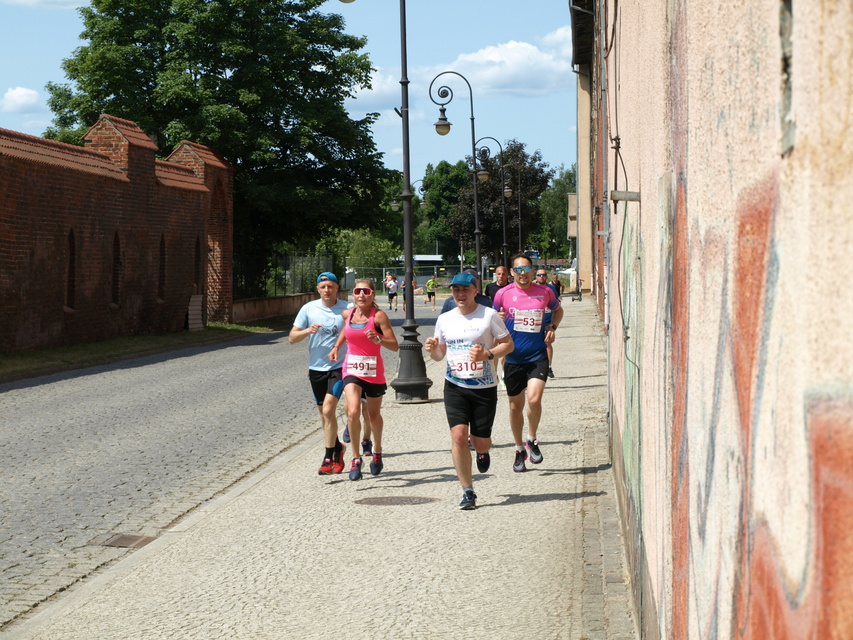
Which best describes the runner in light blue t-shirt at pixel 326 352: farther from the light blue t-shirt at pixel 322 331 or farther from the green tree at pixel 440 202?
the green tree at pixel 440 202

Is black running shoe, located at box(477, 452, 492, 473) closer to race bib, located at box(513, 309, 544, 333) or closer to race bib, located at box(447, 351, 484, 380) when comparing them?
race bib, located at box(447, 351, 484, 380)

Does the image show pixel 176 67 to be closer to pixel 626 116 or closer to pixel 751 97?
pixel 626 116

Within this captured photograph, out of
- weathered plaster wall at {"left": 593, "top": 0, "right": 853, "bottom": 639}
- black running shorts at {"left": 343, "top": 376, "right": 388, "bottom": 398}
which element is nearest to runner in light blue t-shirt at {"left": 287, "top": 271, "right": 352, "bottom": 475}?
black running shorts at {"left": 343, "top": 376, "right": 388, "bottom": 398}

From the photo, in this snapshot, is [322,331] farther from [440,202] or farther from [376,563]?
[440,202]

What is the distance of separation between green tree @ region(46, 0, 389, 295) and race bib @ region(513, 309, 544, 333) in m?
31.2

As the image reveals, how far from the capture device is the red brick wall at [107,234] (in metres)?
25.0

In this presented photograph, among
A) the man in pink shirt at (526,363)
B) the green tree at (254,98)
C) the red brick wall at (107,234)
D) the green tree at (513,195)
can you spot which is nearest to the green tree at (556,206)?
the green tree at (513,195)

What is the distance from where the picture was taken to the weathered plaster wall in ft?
3.87

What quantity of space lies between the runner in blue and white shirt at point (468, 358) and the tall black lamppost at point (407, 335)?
6.92m

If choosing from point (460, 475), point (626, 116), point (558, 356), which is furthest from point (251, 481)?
point (558, 356)

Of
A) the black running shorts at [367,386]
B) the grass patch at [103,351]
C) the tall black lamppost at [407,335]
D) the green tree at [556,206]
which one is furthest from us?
the green tree at [556,206]

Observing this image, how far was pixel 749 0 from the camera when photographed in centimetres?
172

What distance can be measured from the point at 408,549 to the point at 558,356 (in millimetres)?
16606

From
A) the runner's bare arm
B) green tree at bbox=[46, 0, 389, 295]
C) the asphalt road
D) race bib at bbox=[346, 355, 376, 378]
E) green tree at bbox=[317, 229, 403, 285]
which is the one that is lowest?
the asphalt road
